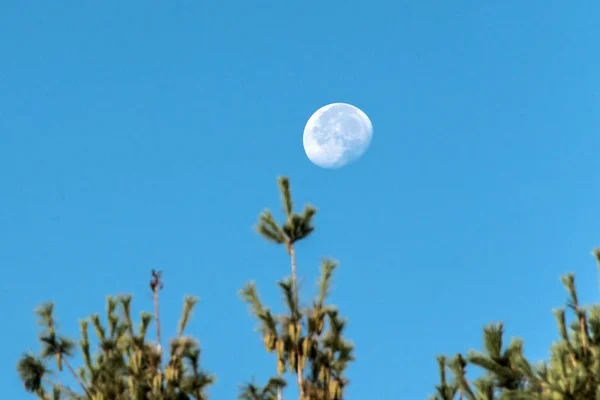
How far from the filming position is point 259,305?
1563 centimetres

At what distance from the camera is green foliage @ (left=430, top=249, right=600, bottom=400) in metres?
13.5

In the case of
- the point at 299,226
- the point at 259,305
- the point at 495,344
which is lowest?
the point at 495,344

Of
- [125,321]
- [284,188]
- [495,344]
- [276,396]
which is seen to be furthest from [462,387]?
[125,321]

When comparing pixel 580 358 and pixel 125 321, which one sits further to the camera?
pixel 125 321

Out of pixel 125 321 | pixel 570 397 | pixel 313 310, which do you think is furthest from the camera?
pixel 125 321

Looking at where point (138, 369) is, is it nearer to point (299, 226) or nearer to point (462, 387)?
point (299, 226)

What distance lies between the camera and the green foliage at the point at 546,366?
1348 centimetres

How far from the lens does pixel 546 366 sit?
46.3 feet

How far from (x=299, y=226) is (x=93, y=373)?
407 centimetres

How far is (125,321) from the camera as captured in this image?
16938 millimetres

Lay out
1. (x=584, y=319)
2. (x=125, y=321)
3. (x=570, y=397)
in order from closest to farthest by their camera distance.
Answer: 1. (x=570, y=397)
2. (x=584, y=319)
3. (x=125, y=321)

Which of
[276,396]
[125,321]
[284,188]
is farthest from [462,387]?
[125,321]

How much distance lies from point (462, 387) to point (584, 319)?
2.06 m

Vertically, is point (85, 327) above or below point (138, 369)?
above
